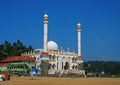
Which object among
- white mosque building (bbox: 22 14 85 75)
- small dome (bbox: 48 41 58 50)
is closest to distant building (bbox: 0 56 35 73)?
white mosque building (bbox: 22 14 85 75)

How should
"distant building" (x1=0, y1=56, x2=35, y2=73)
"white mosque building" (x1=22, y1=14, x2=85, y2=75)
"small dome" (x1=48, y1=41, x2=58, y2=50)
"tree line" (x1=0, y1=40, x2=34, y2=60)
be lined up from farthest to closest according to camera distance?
"tree line" (x1=0, y1=40, x2=34, y2=60), "small dome" (x1=48, y1=41, x2=58, y2=50), "distant building" (x1=0, y1=56, x2=35, y2=73), "white mosque building" (x1=22, y1=14, x2=85, y2=75)

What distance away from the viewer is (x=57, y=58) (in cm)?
7612

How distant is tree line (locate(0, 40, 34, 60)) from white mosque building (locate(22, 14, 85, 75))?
1442cm

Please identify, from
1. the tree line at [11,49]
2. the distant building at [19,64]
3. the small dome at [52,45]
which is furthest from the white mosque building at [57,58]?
the tree line at [11,49]

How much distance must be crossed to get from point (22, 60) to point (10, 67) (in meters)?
5.86

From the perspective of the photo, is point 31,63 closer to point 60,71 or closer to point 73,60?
point 60,71

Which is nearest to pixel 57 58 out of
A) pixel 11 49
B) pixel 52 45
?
pixel 52 45

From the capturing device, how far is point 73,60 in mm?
80688

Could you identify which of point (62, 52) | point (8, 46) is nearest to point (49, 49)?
point (62, 52)

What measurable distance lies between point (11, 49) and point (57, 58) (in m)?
20.8

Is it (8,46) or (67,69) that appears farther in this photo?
(8,46)

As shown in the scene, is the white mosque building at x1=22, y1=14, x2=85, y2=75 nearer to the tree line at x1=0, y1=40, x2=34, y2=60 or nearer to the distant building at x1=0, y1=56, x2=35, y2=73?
the distant building at x1=0, y1=56, x2=35, y2=73

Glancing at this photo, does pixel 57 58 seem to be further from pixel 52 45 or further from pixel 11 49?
pixel 11 49

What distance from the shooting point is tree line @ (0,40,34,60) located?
9001 cm
